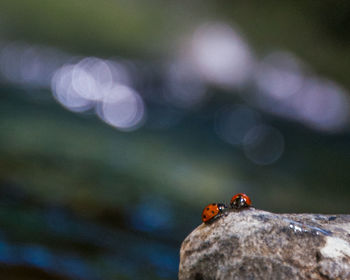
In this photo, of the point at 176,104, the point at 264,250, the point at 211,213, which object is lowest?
the point at 264,250

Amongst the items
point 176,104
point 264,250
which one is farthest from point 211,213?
point 176,104

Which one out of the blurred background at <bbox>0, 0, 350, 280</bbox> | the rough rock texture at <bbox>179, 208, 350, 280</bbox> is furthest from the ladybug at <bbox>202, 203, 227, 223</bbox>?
the blurred background at <bbox>0, 0, 350, 280</bbox>

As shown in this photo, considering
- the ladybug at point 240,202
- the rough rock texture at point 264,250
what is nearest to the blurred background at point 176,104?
the ladybug at point 240,202

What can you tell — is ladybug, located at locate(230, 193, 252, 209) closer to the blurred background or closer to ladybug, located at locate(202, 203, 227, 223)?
ladybug, located at locate(202, 203, 227, 223)

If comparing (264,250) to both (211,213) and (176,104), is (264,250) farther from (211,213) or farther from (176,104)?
(176,104)

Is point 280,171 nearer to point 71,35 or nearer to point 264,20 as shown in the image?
point 264,20

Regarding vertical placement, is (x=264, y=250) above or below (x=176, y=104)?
below
